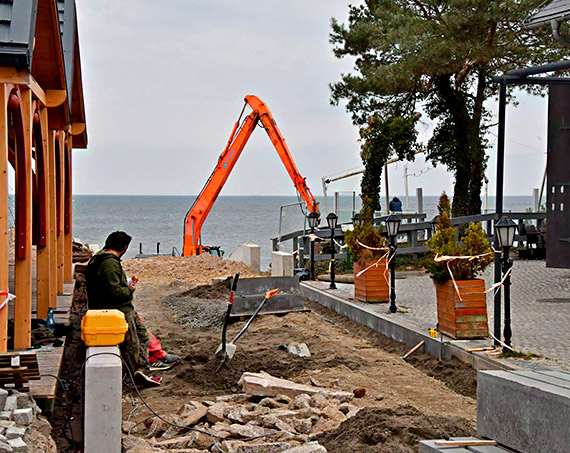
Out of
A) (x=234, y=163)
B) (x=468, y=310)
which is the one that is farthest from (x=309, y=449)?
(x=234, y=163)

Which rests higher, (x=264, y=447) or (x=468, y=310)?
(x=468, y=310)

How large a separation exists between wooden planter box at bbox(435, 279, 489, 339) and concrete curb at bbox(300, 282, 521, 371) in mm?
308

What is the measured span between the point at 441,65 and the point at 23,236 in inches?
685

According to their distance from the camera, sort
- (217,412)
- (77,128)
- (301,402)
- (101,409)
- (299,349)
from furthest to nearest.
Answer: (77,128) → (299,349) → (301,402) → (217,412) → (101,409)

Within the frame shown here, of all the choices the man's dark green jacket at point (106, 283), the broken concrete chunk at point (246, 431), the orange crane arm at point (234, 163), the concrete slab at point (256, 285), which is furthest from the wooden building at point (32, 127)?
the orange crane arm at point (234, 163)

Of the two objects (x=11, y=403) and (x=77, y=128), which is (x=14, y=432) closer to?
(x=11, y=403)

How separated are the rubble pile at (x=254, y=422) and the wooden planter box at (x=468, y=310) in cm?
314

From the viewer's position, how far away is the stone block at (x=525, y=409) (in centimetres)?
338

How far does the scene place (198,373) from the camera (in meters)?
9.20

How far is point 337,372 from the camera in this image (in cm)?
943

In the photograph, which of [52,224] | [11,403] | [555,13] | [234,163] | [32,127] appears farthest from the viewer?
[234,163]

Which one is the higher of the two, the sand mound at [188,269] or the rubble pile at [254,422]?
the rubble pile at [254,422]

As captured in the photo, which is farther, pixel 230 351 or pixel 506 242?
pixel 230 351

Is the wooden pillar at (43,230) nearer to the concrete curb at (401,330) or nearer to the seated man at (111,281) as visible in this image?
the seated man at (111,281)
